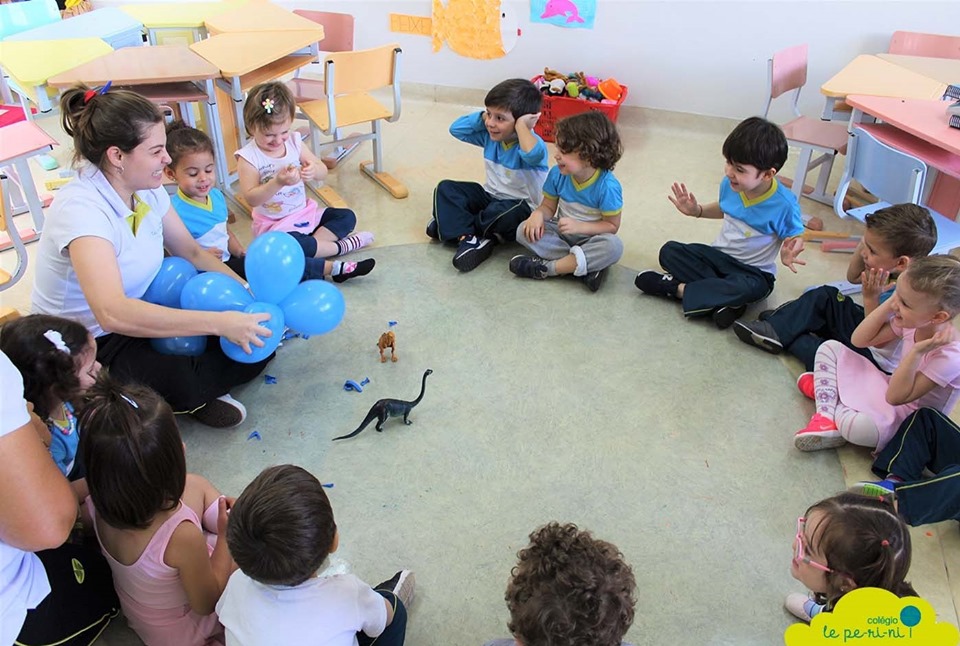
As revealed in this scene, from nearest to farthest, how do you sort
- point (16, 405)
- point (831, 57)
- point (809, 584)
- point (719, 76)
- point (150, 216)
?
point (16, 405)
point (809, 584)
point (150, 216)
point (831, 57)
point (719, 76)

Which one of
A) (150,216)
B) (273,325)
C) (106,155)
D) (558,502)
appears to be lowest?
(558,502)

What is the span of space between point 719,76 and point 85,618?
13.4 feet

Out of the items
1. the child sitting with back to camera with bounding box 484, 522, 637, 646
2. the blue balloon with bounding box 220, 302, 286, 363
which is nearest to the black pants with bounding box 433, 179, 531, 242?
the blue balloon with bounding box 220, 302, 286, 363

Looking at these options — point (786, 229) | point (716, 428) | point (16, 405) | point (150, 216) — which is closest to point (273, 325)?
point (150, 216)

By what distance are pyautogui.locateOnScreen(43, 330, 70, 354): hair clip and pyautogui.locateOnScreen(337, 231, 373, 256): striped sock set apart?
1.54 metres

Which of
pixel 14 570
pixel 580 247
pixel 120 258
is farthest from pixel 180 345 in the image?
pixel 580 247

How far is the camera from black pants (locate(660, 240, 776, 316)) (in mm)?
2809

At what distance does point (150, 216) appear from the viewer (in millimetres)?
2248

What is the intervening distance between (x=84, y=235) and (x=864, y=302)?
7.79 ft

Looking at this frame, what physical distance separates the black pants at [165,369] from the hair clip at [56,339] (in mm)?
428

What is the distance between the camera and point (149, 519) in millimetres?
1511

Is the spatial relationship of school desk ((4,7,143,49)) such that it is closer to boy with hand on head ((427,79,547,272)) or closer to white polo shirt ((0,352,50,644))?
boy with hand on head ((427,79,547,272))

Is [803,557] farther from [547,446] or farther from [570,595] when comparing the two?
[547,446]

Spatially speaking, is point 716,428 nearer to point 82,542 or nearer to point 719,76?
point 82,542
